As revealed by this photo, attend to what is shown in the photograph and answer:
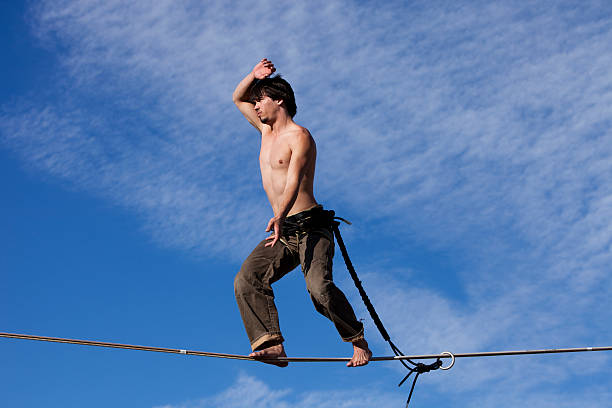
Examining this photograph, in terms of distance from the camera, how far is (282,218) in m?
7.00

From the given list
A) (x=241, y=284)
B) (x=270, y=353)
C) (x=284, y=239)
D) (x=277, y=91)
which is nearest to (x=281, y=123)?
(x=277, y=91)

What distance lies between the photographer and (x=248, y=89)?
7848 millimetres

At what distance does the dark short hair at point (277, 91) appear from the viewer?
762 cm

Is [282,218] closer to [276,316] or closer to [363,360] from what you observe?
[276,316]

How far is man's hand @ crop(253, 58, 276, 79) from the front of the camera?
766 centimetres

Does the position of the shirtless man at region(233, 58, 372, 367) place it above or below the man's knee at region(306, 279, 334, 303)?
above

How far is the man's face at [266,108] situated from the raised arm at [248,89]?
221 mm

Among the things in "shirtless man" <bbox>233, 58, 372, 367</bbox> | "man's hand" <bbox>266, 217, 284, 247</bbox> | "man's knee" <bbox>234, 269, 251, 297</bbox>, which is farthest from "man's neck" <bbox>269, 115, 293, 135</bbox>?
"man's knee" <bbox>234, 269, 251, 297</bbox>

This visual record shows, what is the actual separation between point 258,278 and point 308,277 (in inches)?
18.1

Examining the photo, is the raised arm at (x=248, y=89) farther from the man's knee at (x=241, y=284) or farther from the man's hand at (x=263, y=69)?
the man's knee at (x=241, y=284)

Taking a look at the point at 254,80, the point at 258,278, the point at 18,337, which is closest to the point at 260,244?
the point at 258,278

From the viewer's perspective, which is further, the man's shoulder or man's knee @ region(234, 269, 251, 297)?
the man's shoulder

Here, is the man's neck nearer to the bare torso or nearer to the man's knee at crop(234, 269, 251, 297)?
the bare torso

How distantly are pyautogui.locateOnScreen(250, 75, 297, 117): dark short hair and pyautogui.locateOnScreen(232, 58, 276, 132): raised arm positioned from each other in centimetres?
7
